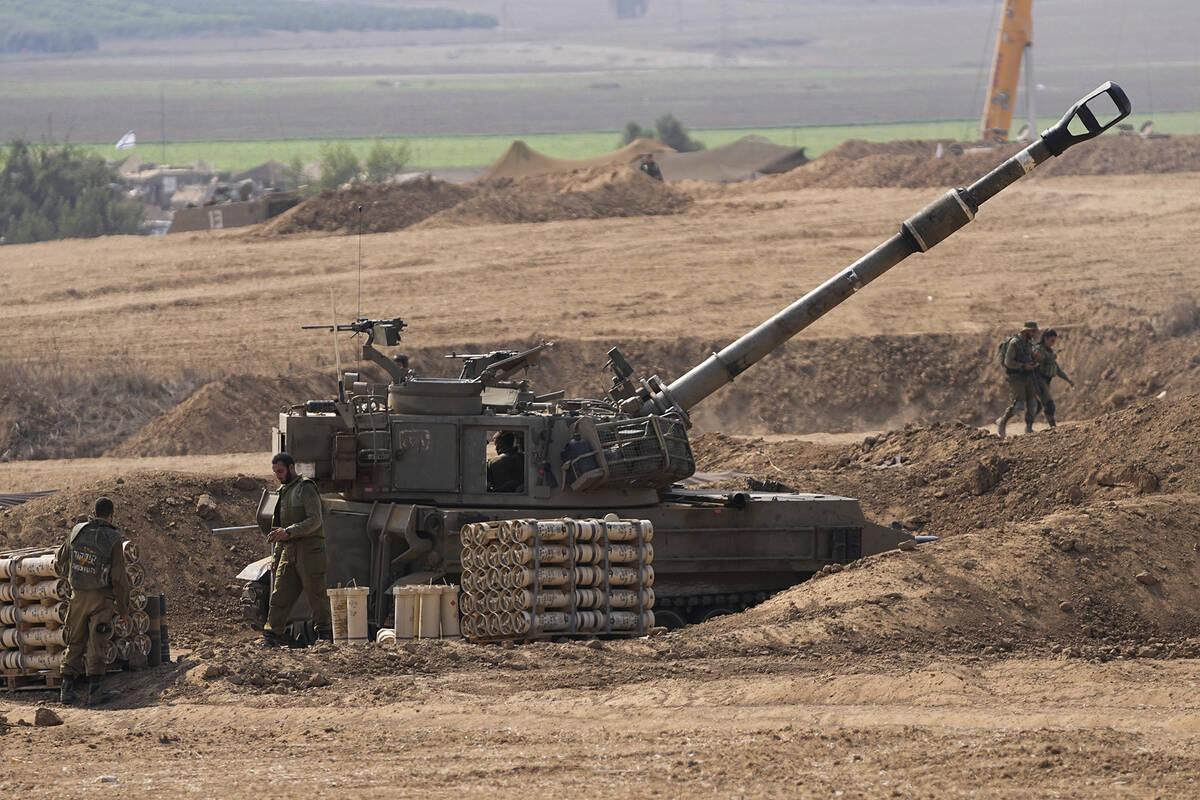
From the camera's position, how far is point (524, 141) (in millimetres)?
85000

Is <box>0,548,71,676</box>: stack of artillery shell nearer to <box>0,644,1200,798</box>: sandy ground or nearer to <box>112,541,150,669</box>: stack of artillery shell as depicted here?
<box>112,541,150,669</box>: stack of artillery shell

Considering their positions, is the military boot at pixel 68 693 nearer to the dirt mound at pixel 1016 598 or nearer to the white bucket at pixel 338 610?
the white bucket at pixel 338 610

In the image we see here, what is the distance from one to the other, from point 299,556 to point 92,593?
1.59m

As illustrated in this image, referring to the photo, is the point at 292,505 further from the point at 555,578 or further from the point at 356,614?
the point at 555,578

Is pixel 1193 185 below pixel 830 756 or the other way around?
the other way around

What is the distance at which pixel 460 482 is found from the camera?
15273mm

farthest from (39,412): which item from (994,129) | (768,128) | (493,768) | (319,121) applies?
(319,121)

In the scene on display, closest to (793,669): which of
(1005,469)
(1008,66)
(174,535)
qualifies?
(1005,469)

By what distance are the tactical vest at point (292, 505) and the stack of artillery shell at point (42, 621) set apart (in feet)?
3.73

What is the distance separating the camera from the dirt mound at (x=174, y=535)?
59.0 ft

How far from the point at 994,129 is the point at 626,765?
46420 millimetres

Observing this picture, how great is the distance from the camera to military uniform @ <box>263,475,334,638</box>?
14047mm

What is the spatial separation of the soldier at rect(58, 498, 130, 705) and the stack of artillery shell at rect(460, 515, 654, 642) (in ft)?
8.56

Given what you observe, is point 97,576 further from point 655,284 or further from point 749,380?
point 655,284
